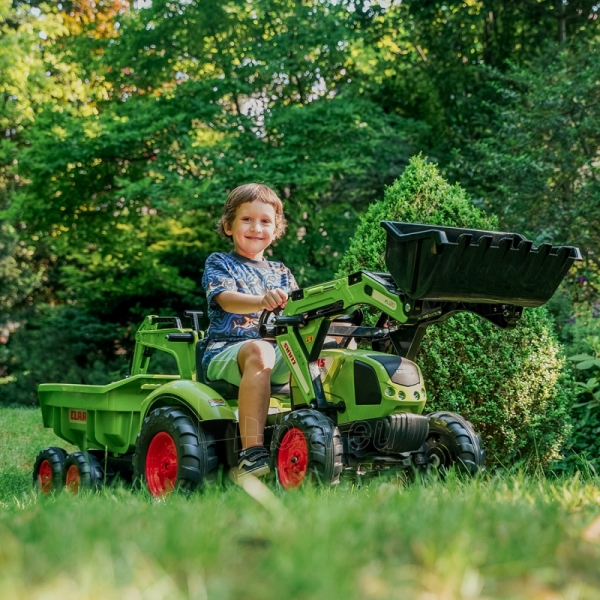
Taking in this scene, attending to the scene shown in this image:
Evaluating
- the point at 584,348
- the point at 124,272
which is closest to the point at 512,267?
the point at 584,348

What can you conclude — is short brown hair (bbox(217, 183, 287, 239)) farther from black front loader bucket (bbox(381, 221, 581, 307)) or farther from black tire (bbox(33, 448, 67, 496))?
black tire (bbox(33, 448, 67, 496))

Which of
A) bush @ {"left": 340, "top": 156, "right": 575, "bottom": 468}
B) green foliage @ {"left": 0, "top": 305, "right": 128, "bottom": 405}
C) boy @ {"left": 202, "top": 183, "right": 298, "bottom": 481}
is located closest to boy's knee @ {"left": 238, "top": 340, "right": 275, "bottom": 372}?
boy @ {"left": 202, "top": 183, "right": 298, "bottom": 481}

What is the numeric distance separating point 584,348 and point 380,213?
264cm

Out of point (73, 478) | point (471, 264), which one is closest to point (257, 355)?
point (471, 264)

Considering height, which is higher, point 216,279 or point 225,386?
point 216,279

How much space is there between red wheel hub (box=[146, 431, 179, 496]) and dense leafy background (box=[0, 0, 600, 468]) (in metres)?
8.33

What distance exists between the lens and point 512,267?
393cm

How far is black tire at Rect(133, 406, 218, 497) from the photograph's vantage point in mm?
4477

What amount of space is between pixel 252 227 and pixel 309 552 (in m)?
3.37

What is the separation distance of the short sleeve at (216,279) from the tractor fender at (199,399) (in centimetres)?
48

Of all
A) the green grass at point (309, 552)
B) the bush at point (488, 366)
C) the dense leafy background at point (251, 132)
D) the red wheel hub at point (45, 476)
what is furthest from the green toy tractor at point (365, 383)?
the dense leafy background at point (251, 132)

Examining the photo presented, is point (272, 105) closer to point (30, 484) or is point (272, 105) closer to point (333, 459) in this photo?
point (30, 484)

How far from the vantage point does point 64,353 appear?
54.5 feet

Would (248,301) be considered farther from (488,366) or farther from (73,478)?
(488,366)
